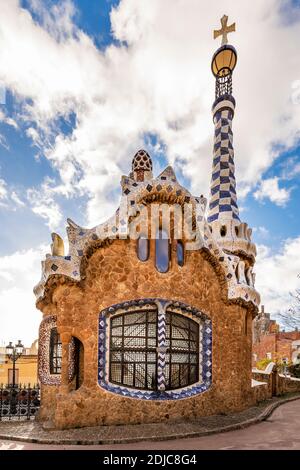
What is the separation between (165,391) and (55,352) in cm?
308

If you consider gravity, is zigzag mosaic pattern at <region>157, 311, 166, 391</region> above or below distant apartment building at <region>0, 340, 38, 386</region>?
above

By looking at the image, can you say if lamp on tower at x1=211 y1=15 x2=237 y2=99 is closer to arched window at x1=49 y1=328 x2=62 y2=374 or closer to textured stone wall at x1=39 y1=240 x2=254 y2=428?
textured stone wall at x1=39 y1=240 x2=254 y2=428

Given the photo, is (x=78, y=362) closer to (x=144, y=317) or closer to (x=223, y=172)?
(x=144, y=317)

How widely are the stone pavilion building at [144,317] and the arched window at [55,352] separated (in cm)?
3

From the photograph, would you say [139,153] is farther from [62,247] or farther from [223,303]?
[223,303]

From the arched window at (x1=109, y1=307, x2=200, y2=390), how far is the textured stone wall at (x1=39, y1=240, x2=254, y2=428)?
38cm

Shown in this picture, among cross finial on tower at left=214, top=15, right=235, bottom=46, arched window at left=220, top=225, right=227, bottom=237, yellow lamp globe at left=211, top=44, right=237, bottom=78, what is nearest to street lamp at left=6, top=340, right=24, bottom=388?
arched window at left=220, top=225, right=227, bottom=237

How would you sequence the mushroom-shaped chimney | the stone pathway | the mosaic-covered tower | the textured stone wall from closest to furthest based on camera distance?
the stone pathway
the textured stone wall
the mushroom-shaped chimney
the mosaic-covered tower

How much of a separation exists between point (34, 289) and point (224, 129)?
9084 millimetres

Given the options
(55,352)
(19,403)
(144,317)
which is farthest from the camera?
(55,352)

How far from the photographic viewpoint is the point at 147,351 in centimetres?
797

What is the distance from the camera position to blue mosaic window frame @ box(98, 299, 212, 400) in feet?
24.8

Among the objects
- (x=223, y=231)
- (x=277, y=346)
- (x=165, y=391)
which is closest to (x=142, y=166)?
(x=223, y=231)
